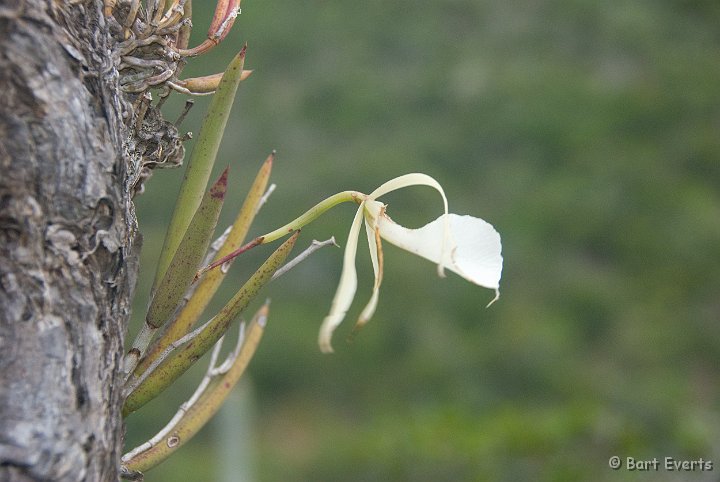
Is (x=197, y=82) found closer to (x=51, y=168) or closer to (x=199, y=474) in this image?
(x=51, y=168)

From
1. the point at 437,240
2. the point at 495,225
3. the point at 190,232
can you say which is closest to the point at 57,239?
the point at 190,232

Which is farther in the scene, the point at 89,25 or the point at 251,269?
the point at 251,269

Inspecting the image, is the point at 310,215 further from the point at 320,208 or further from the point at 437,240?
the point at 437,240

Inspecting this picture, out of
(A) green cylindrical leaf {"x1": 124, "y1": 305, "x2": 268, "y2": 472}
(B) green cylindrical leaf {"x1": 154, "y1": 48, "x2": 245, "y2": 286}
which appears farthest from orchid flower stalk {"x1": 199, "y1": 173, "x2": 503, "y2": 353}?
(A) green cylindrical leaf {"x1": 124, "y1": 305, "x2": 268, "y2": 472}

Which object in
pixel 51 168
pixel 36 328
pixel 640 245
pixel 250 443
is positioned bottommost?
pixel 250 443

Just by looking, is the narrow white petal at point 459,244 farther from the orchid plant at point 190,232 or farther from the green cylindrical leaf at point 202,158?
the green cylindrical leaf at point 202,158

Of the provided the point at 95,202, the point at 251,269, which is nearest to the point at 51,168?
the point at 95,202

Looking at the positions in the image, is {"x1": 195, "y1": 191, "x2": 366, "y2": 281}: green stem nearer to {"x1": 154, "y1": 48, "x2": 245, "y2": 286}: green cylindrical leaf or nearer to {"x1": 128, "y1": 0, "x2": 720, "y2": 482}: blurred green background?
{"x1": 154, "y1": 48, "x2": 245, "y2": 286}: green cylindrical leaf
